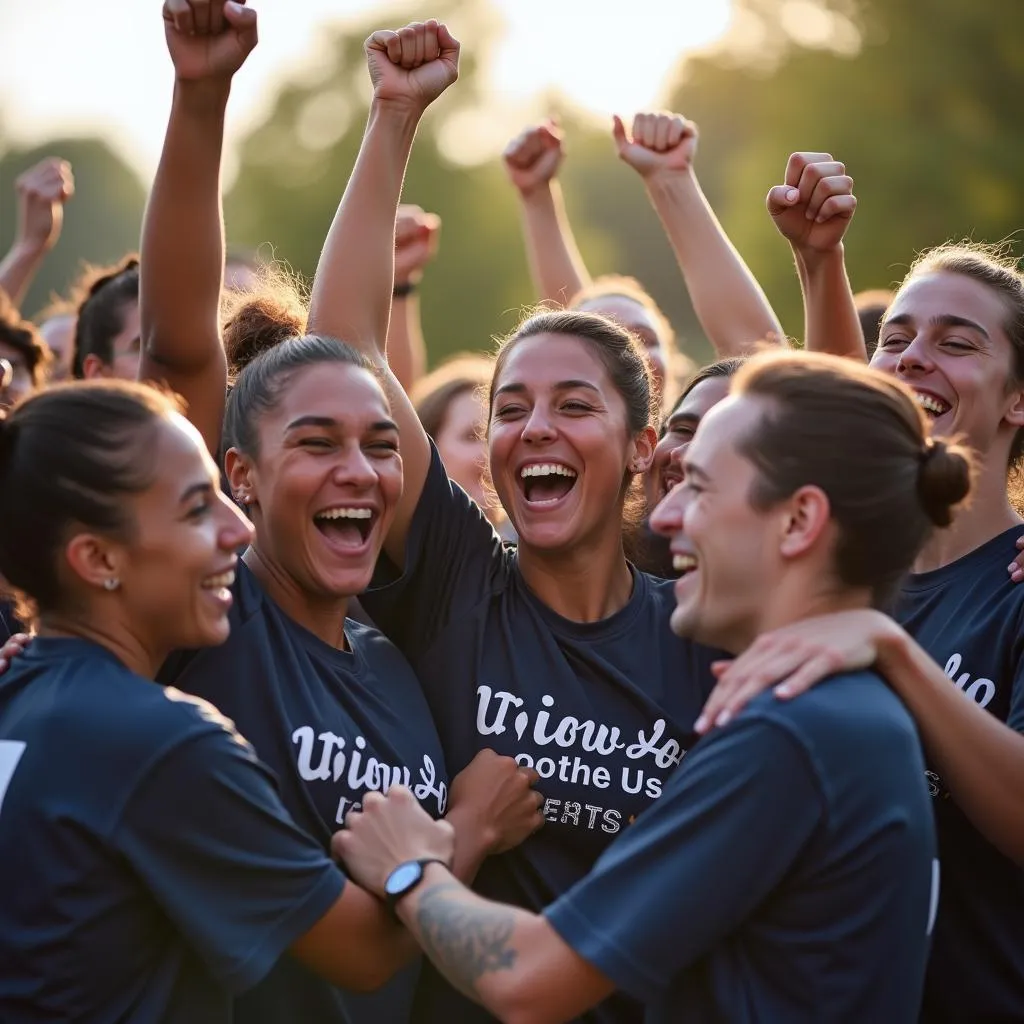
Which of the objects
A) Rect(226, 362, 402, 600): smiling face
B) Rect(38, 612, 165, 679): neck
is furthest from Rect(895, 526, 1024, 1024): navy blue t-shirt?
Rect(38, 612, 165, 679): neck

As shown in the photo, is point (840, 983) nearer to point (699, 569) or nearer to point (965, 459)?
point (699, 569)

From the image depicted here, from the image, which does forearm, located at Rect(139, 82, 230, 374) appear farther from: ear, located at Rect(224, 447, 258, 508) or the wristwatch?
the wristwatch

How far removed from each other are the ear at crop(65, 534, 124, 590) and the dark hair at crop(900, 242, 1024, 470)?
2.65 m

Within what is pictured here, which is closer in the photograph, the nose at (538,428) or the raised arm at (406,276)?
the nose at (538,428)

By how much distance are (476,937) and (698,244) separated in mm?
3445

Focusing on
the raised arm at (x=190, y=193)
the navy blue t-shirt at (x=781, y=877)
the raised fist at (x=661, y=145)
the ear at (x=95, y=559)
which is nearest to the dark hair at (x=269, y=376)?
the raised arm at (x=190, y=193)

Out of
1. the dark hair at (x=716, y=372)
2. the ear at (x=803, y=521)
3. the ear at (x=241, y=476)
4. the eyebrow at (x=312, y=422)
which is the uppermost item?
the dark hair at (x=716, y=372)

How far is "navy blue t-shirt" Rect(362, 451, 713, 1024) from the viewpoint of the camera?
12.7ft

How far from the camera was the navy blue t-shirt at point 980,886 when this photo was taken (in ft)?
12.8

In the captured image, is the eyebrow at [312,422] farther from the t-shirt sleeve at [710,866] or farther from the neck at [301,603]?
the t-shirt sleeve at [710,866]

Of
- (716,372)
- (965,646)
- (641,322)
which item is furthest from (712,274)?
(965,646)

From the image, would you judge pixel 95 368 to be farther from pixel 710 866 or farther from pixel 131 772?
pixel 710 866

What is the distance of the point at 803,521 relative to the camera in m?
3.14

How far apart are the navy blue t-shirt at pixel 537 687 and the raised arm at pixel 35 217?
154 inches
